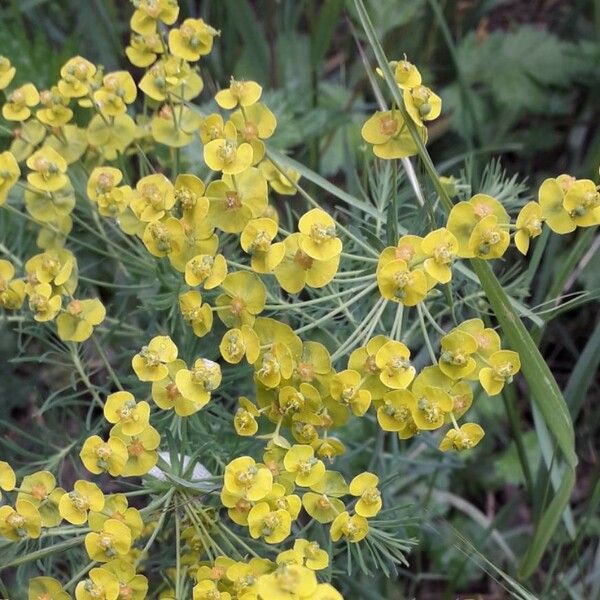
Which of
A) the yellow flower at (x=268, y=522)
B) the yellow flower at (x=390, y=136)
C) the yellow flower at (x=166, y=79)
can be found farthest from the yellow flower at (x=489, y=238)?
the yellow flower at (x=166, y=79)

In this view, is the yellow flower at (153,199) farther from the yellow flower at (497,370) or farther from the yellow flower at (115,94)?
the yellow flower at (497,370)

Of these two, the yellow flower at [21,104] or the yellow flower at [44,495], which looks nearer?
the yellow flower at [44,495]

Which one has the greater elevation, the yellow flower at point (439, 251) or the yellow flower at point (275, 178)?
the yellow flower at point (275, 178)

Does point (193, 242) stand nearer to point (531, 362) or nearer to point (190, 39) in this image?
point (190, 39)

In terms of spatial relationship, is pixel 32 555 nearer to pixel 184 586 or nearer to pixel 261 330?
pixel 184 586

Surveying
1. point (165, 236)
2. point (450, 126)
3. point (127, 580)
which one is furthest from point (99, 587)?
point (450, 126)

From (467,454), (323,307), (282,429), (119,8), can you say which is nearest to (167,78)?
(323,307)

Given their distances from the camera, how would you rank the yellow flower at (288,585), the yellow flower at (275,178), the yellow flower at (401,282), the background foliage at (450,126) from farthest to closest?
the background foliage at (450,126) < the yellow flower at (275,178) < the yellow flower at (401,282) < the yellow flower at (288,585)
